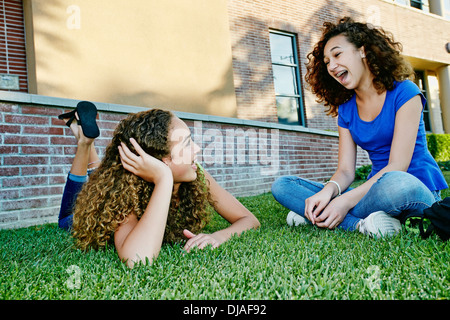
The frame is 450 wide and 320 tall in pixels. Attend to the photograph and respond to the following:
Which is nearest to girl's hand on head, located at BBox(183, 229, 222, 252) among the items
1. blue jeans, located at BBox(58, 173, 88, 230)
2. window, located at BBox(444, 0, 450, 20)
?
blue jeans, located at BBox(58, 173, 88, 230)

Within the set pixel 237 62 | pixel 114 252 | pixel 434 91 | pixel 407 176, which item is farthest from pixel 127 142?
pixel 434 91

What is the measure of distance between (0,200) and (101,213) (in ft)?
7.53

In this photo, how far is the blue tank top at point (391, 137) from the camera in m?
2.31

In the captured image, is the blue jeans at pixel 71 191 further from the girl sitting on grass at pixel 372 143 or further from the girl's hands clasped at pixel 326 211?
the girl's hands clasped at pixel 326 211

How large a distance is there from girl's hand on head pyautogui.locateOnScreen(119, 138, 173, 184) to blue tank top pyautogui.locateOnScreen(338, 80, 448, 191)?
1.47 metres

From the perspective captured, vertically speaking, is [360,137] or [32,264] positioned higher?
[360,137]

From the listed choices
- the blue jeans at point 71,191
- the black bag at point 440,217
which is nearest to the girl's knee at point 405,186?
the black bag at point 440,217

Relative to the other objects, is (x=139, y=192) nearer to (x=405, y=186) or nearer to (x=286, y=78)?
(x=405, y=186)

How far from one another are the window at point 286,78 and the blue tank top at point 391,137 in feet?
20.1

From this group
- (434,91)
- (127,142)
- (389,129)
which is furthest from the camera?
(434,91)

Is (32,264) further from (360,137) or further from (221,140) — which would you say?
(221,140)

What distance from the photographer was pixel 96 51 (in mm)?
5891

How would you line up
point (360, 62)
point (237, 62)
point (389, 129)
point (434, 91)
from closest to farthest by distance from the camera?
point (389, 129), point (360, 62), point (237, 62), point (434, 91)

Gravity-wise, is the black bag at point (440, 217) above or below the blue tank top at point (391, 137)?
below
